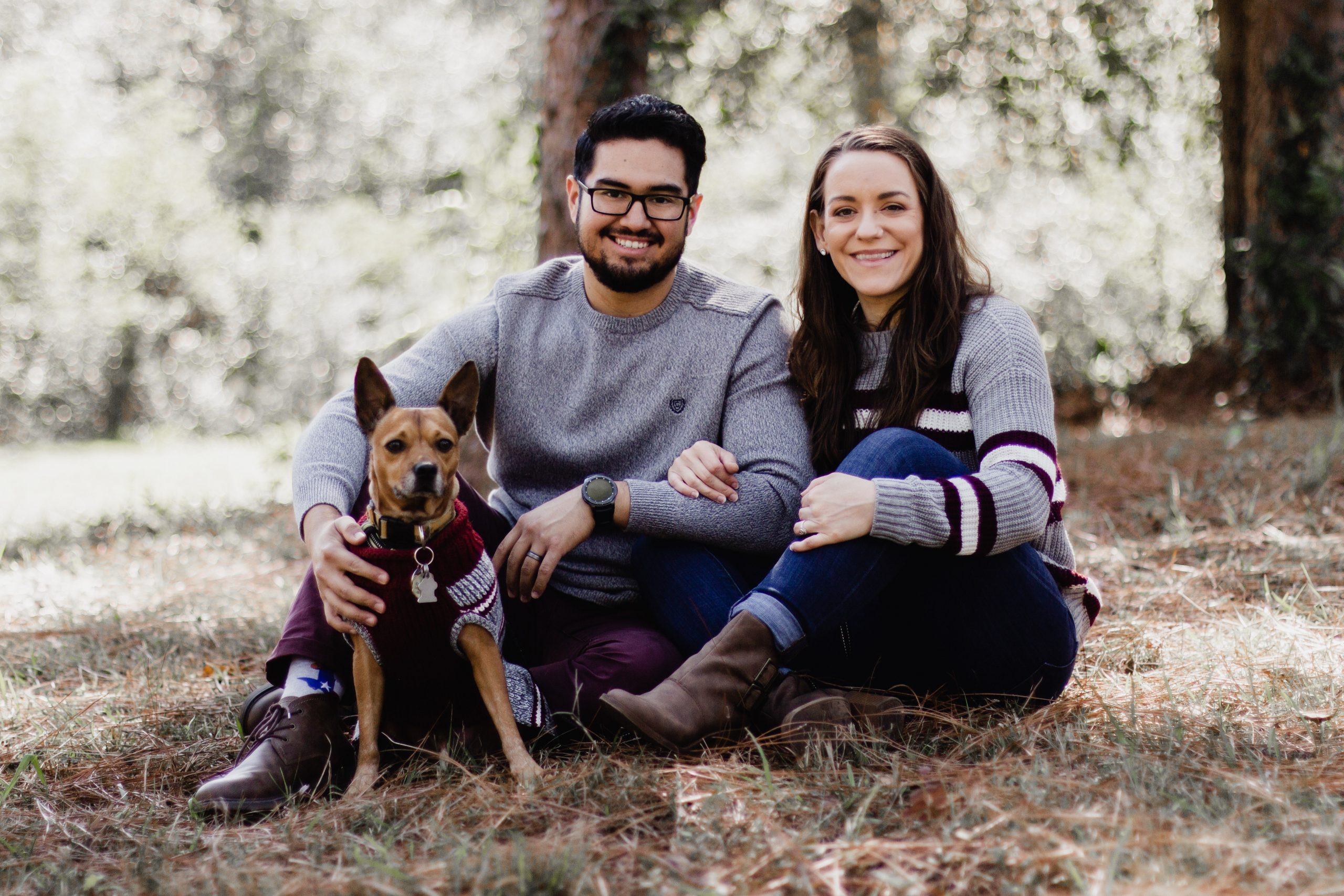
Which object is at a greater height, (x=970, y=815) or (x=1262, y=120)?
(x=1262, y=120)

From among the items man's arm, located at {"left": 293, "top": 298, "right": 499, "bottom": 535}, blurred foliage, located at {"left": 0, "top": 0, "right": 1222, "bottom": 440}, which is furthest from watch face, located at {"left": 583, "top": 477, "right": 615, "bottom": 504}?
blurred foliage, located at {"left": 0, "top": 0, "right": 1222, "bottom": 440}

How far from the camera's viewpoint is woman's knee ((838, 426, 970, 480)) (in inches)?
81.8

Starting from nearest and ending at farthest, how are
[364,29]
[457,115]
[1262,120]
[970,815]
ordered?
[970,815], [1262,120], [457,115], [364,29]

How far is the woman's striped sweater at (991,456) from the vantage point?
195 cm

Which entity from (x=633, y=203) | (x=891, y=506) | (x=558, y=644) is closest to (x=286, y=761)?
(x=558, y=644)

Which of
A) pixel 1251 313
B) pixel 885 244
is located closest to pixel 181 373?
pixel 1251 313

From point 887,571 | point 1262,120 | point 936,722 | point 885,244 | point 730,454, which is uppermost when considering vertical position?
point 1262,120

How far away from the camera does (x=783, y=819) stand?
1.64 metres

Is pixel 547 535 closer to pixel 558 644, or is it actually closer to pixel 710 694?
pixel 558 644

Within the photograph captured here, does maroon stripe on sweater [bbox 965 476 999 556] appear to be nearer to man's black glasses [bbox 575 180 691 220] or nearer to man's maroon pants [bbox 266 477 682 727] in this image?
man's maroon pants [bbox 266 477 682 727]

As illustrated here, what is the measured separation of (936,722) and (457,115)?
7611 millimetres

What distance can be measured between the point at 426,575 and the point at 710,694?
0.62 metres

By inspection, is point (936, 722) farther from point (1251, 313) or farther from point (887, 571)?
point (1251, 313)

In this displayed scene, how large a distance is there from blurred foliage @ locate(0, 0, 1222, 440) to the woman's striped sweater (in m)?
0.85
